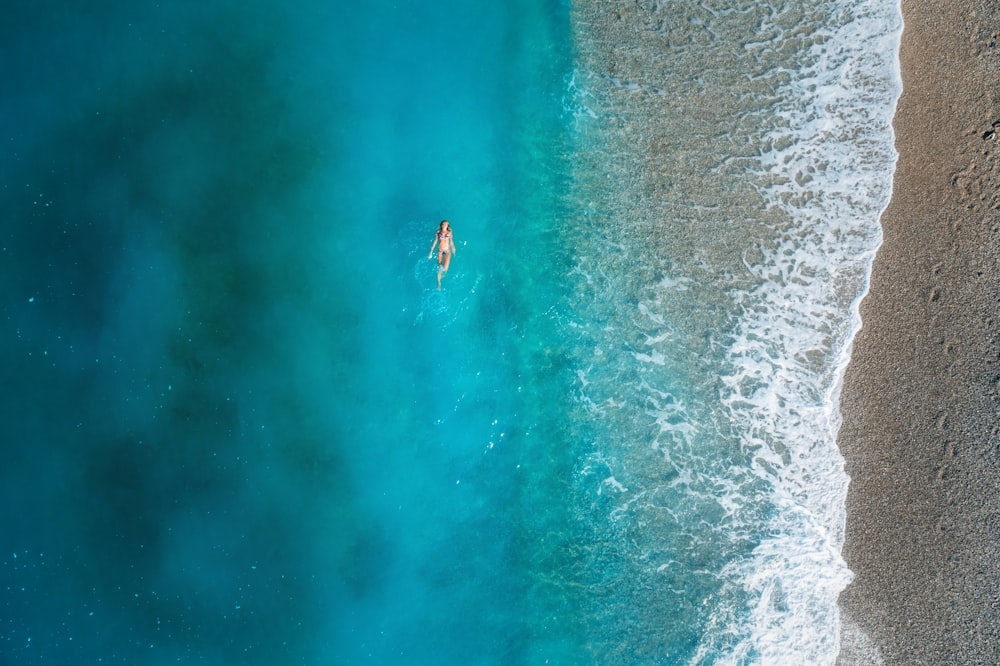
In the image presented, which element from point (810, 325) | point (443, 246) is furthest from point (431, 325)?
point (810, 325)

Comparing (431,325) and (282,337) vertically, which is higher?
(282,337)

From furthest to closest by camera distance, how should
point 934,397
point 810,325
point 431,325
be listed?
point 431,325, point 810,325, point 934,397

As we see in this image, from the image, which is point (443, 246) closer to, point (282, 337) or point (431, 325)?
point (431, 325)

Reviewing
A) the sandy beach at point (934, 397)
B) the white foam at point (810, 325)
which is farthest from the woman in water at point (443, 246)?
the sandy beach at point (934, 397)

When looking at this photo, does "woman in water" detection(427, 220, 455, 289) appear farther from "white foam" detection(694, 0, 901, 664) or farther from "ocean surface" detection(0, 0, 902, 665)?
"white foam" detection(694, 0, 901, 664)

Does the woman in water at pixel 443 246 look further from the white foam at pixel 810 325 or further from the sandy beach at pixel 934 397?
the sandy beach at pixel 934 397
